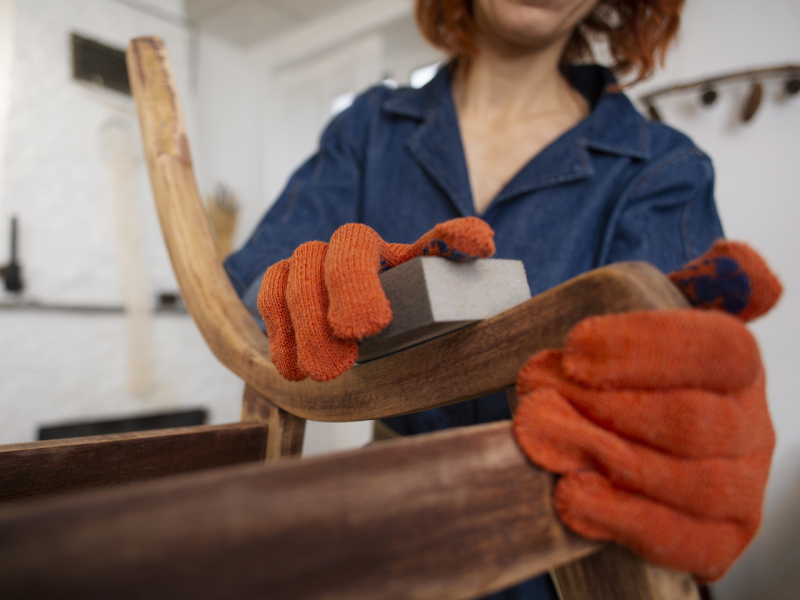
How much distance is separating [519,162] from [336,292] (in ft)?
1.92

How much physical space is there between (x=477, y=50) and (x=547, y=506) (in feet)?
2.56

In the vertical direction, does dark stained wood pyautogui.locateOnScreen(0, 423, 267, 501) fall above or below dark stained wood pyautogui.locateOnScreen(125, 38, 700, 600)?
below

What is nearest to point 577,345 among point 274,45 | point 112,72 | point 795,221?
point 795,221

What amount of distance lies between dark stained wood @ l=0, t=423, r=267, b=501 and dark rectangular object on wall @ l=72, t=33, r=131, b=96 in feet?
9.90

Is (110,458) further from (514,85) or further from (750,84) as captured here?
(750,84)

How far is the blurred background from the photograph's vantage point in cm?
121

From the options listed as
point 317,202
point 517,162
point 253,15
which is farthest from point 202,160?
point 517,162

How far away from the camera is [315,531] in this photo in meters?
0.15

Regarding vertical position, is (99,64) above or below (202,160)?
above

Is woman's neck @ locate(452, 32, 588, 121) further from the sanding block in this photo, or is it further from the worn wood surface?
the sanding block

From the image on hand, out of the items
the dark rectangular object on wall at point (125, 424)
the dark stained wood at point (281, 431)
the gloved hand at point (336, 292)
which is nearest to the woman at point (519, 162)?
the dark stained wood at point (281, 431)

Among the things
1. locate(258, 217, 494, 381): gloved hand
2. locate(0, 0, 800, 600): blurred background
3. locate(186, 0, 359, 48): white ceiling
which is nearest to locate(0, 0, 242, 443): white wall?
locate(0, 0, 800, 600): blurred background

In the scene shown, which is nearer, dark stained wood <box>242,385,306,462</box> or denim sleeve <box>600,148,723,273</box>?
dark stained wood <box>242,385,306,462</box>

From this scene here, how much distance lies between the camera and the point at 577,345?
20 cm
